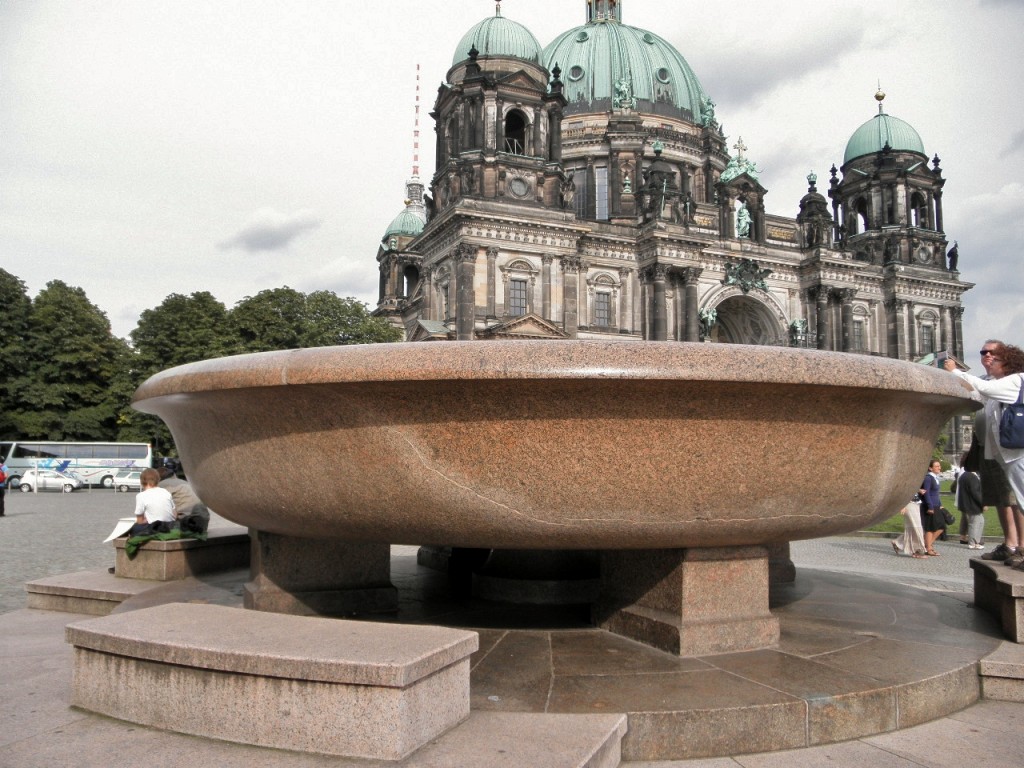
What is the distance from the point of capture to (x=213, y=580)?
6508 mm

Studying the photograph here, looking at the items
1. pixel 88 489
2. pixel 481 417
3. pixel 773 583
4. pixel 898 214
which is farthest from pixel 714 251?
pixel 481 417

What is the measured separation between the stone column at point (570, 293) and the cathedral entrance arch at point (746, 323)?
12.9 metres

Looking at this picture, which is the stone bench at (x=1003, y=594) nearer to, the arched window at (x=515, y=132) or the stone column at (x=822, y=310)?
the arched window at (x=515, y=132)

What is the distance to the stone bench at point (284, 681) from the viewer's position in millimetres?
2572

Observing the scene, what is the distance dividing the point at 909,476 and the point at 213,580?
5134 millimetres

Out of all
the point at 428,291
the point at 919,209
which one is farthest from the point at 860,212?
the point at 428,291

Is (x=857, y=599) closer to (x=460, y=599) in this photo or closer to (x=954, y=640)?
(x=954, y=640)

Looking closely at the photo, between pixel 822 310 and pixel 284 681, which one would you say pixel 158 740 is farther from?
pixel 822 310

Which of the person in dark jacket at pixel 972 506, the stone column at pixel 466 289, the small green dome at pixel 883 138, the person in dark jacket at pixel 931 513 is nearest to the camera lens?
the person in dark jacket at pixel 931 513

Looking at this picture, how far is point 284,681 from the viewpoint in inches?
105

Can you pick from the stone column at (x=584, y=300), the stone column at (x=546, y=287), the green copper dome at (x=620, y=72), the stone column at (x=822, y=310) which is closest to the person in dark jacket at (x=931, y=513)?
the stone column at (x=546, y=287)

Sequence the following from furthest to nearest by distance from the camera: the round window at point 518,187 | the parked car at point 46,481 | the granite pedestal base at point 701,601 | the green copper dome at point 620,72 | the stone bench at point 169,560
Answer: the green copper dome at point 620,72 < the round window at point 518,187 < the parked car at point 46,481 < the stone bench at point 169,560 < the granite pedestal base at point 701,601

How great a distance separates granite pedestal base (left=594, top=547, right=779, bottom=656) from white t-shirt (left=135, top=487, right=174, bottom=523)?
483cm

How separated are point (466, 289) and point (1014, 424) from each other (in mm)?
37348
